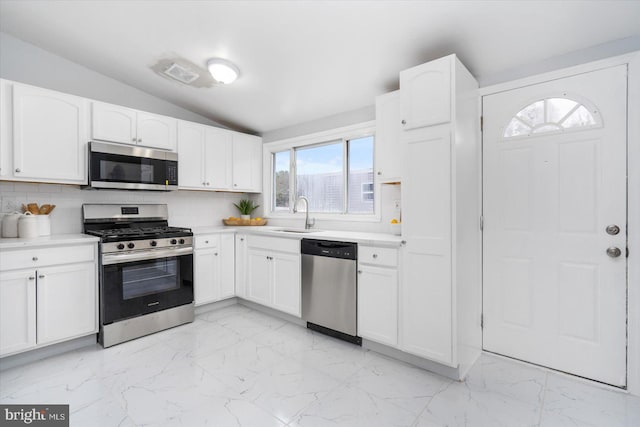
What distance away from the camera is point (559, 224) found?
7.25ft

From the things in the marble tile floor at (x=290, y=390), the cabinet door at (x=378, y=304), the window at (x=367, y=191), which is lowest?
the marble tile floor at (x=290, y=390)

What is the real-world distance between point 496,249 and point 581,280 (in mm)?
553

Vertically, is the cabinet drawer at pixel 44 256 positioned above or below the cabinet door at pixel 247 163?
below

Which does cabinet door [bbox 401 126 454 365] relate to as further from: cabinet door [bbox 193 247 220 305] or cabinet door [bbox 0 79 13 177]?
cabinet door [bbox 0 79 13 177]

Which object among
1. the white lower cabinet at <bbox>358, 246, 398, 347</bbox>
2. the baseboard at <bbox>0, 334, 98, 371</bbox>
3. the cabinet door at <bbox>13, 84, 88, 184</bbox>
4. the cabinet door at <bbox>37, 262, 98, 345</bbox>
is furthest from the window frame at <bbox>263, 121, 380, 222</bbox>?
the baseboard at <bbox>0, 334, 98, 371</bbox>

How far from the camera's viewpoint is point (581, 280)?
2133mm

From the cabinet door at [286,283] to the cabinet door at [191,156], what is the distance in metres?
1.36

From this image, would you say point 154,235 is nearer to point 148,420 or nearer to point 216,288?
point 216,288

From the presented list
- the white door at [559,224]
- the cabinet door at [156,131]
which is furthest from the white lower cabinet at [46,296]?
the white door at [559,224]

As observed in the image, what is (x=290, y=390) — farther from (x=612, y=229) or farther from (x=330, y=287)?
(x=612, y=229)

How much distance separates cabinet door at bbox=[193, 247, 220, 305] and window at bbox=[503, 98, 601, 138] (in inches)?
124

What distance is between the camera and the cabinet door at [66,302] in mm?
2402

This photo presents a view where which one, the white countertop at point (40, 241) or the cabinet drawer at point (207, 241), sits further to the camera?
the cabinet drawer at point (207, 241)

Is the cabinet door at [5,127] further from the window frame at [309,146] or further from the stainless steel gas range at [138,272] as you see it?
the window frame at [309,146]
